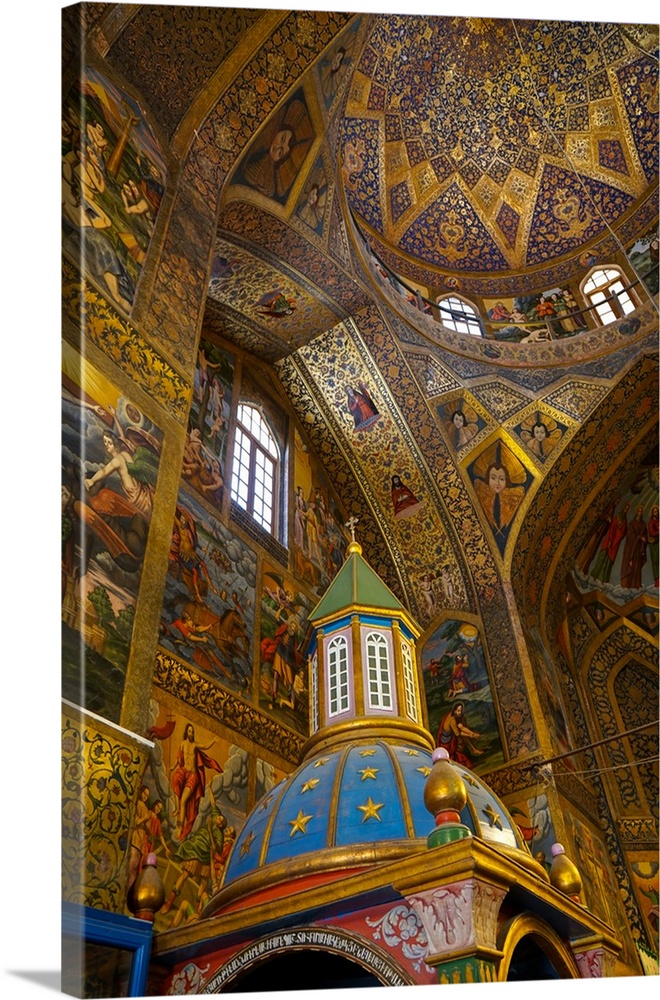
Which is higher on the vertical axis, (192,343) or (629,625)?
(629,625)

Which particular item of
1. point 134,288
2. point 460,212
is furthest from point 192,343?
point 460,212

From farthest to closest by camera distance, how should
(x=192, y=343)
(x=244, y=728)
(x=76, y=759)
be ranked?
(x=244, y=728)
(x=192, y=343)
(x=76, y=759)

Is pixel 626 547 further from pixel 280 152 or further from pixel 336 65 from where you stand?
pixel 336 65

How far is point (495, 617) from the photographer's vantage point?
10508 mm

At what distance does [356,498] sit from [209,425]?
284 centimetres

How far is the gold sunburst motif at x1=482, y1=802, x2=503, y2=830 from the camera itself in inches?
168

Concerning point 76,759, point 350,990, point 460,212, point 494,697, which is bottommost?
point 350,990

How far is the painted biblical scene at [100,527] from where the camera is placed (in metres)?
4.05

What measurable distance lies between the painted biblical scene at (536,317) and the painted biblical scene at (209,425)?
3844mm

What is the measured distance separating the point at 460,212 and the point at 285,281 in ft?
12.3

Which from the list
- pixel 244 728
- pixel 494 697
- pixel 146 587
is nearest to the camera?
pixel 146 587

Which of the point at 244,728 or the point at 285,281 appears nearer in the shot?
the point at 244,728

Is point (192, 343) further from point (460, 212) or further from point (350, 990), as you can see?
point (460, 212)

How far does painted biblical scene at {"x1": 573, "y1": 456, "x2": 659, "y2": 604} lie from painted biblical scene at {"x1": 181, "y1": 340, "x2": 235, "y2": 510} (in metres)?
5.20
